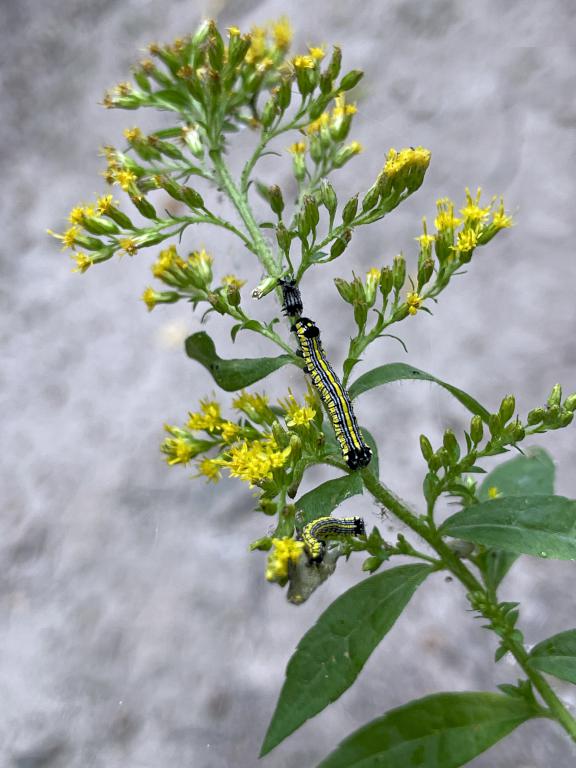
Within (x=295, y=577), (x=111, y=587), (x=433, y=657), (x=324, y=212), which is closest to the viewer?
(x=295, y=577)

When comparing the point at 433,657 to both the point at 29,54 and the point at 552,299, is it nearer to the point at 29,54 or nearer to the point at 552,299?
the point at 552,299

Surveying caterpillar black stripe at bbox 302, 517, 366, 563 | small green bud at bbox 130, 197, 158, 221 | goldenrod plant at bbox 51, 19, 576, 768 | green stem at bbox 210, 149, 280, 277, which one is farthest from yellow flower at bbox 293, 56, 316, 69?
caterpillar black stripe at bbox 302, 517, 366, 563

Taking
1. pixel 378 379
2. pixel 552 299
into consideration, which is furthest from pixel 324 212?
pixel 378 379

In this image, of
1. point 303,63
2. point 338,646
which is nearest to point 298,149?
point 303,63

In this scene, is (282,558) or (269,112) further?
(269,112)

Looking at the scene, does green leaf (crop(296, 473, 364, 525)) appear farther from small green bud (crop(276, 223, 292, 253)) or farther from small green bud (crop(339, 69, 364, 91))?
small green bud (crop(339, 69, 364, 91))

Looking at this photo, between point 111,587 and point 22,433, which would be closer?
point 111,587

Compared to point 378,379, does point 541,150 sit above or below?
above

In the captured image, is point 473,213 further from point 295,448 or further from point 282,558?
point 282,558
